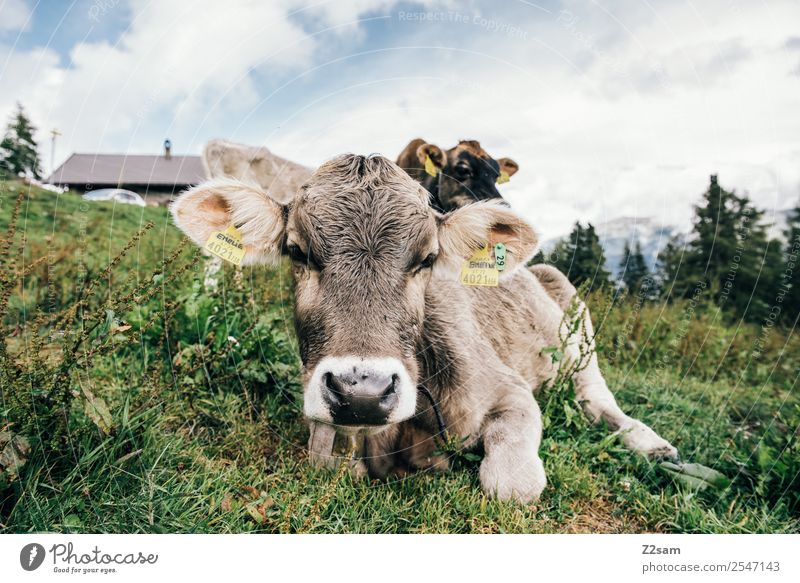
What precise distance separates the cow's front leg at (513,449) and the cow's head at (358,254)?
0.64m

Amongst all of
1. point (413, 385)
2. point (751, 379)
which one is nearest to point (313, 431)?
point (413, 385)

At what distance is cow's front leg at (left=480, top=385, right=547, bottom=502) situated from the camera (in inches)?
95.3

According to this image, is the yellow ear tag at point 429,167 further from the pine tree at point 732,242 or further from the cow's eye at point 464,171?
the pine tree at point 732,242

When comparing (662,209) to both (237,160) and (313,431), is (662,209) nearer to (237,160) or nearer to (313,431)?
(313,431)

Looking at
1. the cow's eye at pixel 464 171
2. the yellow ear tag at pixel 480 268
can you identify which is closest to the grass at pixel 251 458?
the yellow ear tag at pixel 480 268

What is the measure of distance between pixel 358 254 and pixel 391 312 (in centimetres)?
30

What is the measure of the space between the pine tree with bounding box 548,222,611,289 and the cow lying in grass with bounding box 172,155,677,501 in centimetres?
60

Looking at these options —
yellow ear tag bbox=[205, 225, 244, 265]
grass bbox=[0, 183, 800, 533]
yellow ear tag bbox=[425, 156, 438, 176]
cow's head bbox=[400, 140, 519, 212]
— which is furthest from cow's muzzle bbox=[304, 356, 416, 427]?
cow's head bbox=[400, 140, 519, 212]

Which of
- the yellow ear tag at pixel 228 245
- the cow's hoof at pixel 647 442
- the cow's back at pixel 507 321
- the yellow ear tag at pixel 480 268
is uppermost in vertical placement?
the yellow ear tag at pixel 228 245

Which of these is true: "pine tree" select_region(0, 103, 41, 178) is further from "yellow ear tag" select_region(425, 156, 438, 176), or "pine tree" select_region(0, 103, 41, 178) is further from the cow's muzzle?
"yellow ear tag" select_region(425, 156, 438, 176)

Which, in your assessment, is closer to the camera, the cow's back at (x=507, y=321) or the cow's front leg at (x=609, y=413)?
the cow's front leg at (x=609, y=413)

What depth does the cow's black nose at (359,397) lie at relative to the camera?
6.27 ft

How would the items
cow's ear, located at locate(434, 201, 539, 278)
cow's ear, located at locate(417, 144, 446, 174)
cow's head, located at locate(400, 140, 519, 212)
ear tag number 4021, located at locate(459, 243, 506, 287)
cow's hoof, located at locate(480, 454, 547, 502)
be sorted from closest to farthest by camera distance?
cow's hoof, located at locate(480, 454, 547, 502) → cow's ear, located at locate(434, 201, 539, 278) → ear tag number 4021, located at locate(459, 243, 506, 287) → cow's ear, located at locate(417, 144, 446, 174) → cow's head, located at locate(400, 140, 519, 212)

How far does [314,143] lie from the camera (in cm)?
284
